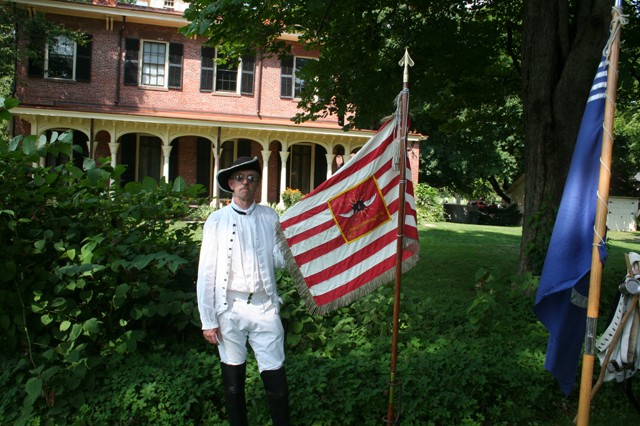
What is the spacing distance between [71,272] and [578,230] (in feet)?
11.1

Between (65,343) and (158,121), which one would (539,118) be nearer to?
(65,343)

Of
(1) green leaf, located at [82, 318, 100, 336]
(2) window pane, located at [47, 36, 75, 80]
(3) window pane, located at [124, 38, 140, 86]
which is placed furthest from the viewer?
(3) window pane, located at [124, 38, 140, 86]

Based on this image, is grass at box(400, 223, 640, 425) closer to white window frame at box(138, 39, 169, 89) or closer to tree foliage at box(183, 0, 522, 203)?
tree foliage at box(183, 0, 522, 203)

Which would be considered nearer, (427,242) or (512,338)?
(512,338)

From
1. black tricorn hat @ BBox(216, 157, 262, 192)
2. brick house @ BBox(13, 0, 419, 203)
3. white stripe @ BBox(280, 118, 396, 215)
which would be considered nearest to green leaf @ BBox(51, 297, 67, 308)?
black tricorn hat @ BBox(216, 157, 262, 192)

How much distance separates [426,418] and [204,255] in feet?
7.09

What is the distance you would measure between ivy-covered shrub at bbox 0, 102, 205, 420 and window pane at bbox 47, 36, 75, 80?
19.7 metres

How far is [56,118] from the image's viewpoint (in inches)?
801

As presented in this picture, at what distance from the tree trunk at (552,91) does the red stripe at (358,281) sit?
3.61 metres

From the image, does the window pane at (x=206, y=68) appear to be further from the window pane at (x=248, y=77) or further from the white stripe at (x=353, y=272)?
the white stripe at (x=353, y=272)

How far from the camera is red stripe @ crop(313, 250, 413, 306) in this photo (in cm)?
372

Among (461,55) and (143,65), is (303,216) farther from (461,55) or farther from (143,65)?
(143,65)

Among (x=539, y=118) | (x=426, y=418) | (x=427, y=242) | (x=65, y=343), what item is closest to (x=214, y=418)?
(x=65, y=343)

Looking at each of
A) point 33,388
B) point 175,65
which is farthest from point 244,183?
point 175,65
